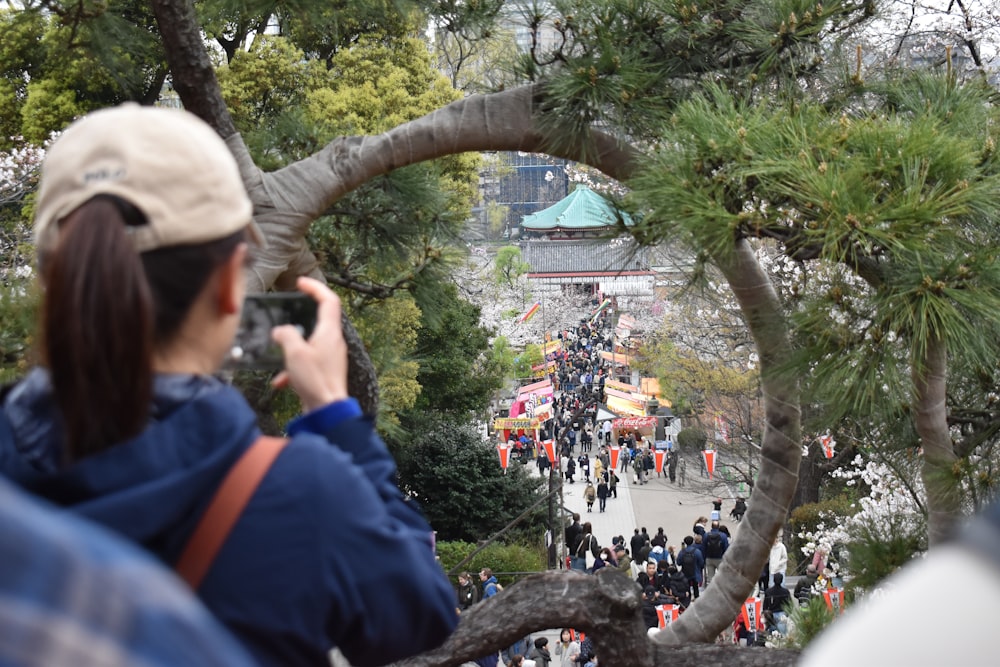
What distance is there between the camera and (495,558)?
1144 cm

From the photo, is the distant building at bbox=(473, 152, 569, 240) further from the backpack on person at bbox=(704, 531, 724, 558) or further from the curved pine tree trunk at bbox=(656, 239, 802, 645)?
the curved pine tree trunk at bbox=(656, 239, 802, 645)

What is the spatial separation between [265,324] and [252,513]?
0.28 metres

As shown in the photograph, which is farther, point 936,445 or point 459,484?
point 459,484

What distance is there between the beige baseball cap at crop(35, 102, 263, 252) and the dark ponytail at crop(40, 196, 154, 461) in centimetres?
4

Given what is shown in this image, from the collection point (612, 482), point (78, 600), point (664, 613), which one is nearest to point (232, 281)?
point (78, 600)

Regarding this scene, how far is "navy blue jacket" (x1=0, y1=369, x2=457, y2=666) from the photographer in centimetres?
81

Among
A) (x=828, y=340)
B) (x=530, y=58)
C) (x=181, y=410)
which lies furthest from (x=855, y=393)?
(x=181, y=410)

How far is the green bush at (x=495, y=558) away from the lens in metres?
11.0

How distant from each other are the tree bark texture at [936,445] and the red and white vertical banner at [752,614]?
585 centimetres

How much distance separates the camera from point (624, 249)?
318 cm

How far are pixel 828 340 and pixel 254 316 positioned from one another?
6.48 feet

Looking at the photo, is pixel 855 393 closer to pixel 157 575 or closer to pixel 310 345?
pixel 310 345

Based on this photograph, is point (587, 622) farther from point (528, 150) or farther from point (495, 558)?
point (495, 558)

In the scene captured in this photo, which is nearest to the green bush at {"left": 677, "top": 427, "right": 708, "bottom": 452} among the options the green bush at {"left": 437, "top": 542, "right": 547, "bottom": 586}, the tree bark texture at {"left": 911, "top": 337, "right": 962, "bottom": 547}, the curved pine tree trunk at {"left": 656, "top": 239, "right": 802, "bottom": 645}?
the green bush at {"left": 437, "top": 542, "right": 547, "bottom": 586}
